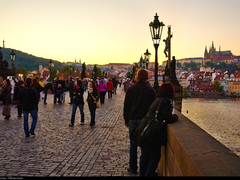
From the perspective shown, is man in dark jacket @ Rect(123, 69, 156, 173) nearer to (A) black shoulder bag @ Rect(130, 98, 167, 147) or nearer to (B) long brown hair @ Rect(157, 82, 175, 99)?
(B) long brown hair @ Rect(157, 82, 175, 99)

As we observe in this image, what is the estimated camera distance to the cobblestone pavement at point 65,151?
512 centimetres

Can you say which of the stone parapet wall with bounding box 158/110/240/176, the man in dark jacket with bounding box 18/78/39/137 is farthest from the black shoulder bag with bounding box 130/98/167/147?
the man in dark jacket with bounding box 18/78/39/137

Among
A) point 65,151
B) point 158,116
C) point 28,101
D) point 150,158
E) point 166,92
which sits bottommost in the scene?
point 65,151

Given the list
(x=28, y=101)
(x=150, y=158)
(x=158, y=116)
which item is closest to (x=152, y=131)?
(x=158, y=116)

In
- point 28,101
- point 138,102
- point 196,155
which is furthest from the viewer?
point 28,101

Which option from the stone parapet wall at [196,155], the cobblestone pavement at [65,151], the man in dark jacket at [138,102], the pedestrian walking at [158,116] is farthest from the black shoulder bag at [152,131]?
the cobblestone pavement at [65,151]

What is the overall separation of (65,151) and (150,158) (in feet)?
9.21

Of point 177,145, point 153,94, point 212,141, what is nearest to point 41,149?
point 153,94

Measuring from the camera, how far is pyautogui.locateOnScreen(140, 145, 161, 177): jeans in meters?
4.07

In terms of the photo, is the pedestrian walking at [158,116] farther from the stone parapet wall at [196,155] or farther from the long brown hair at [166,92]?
the stone parapet wall at [196,155]

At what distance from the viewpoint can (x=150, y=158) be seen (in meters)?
4.21

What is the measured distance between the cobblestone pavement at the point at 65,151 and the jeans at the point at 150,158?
0.79 metres

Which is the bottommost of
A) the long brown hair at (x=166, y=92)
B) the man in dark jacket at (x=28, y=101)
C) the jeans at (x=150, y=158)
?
the jeans at (x=150, y=158)

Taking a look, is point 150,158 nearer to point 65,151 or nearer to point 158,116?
point 158,116
